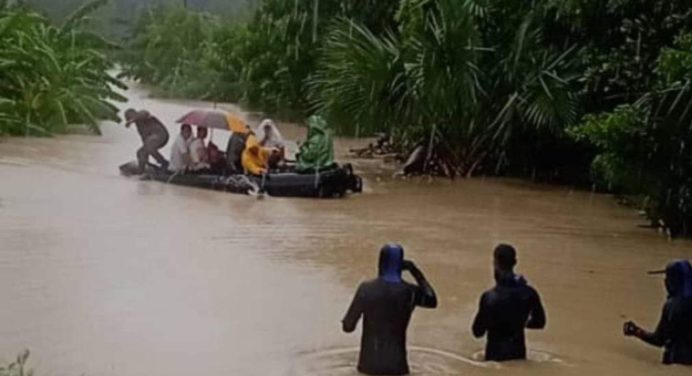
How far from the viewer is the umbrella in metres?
19.2

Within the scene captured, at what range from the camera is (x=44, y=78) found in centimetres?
2739

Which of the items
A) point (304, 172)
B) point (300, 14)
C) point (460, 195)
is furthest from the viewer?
point (300, 14)

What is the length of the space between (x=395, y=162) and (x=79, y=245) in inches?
506

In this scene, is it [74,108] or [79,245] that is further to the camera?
[74,108]

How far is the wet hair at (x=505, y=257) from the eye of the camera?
8484 millimetres

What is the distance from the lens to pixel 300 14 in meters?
34.7

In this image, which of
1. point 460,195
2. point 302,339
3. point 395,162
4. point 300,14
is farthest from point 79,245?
point 300,14

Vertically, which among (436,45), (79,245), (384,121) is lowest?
(79,245)

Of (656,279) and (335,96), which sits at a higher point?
(335,96)

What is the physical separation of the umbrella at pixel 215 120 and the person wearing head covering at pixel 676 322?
10911 millimetres

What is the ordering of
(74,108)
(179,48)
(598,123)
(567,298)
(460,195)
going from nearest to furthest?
1. (567,298)
2. (598,123)
3. (460,195)
4. (74,108)
5. (179,48)

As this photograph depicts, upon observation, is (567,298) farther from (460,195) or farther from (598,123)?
(460,195)

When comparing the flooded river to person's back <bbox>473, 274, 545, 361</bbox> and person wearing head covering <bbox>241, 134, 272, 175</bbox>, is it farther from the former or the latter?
person wearing head covering <bbox>241, 134, 272, 175</bbox>

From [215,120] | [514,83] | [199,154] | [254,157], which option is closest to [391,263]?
[254,157]
